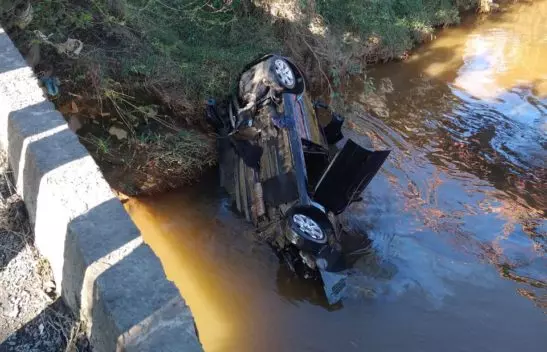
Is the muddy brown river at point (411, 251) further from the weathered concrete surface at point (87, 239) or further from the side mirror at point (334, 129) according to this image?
the weathered concrete surface at point (87, 239)

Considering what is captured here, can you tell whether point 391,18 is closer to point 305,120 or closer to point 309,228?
point 305,120

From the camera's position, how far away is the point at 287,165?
561 cm

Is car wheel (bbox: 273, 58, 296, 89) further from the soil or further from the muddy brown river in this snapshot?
the soil

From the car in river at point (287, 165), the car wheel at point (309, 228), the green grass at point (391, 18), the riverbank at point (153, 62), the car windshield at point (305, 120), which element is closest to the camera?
the car wheel at point (309, 228)

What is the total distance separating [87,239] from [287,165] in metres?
2.82

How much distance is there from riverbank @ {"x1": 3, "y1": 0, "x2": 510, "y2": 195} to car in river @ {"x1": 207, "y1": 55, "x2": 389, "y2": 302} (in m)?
0.60

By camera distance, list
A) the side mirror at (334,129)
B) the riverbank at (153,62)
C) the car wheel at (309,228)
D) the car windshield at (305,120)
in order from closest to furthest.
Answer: the car wheel at (309,228), the car windshield at (305,120), the riverbank at (153,62), the side mirror at (334,129)

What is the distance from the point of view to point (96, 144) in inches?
241

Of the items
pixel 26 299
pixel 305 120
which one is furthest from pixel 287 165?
pixel 26 299

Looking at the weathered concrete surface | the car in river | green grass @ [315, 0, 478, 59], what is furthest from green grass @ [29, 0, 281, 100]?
the weathered concrete surface

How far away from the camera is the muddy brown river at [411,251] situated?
524cm

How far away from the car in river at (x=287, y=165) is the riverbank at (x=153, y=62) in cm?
60

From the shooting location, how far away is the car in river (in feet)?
17.0

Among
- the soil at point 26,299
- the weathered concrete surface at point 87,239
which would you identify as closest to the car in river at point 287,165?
the weathered concrete surface at point 87,239
